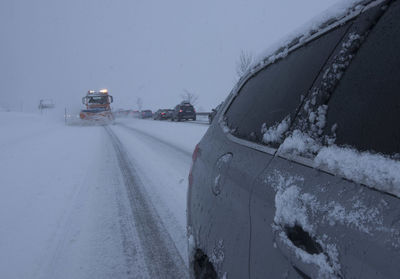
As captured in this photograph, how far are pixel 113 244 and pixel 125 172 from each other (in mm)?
3519

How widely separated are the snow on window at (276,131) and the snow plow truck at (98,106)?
26852mm

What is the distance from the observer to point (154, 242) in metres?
3.03

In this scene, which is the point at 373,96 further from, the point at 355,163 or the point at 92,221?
the point at 92,221

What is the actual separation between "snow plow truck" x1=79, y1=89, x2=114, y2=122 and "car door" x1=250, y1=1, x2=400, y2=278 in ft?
89.1

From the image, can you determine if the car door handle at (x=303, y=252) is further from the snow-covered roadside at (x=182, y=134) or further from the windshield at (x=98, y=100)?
the windshield at (x=98, y=100)

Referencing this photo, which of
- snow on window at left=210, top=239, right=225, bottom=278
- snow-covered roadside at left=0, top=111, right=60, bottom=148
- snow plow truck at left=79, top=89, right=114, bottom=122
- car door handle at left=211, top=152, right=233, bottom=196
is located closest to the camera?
snow on window at left=210, top=239, right=225, bottom=278

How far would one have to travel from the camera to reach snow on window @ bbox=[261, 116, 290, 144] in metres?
1.25

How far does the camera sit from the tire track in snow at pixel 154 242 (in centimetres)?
252

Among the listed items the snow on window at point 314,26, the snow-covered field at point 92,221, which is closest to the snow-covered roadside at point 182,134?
the snow-covered field at point 92,221

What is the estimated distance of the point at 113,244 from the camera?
3.00m

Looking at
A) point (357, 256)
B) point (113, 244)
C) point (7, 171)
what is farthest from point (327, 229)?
point (7, 171)

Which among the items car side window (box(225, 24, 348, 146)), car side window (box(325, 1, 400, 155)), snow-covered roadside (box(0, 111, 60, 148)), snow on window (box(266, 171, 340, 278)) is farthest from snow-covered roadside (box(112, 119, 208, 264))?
snow-covered roadside (box(0, 111, 60, 148))

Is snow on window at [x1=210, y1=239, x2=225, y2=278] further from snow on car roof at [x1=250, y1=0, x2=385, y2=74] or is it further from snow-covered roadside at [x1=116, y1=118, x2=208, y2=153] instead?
snow-covered roadside at [x1=116, y1=118, x2=208, y2=153]

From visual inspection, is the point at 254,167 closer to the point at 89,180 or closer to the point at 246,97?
the point at 246,97
